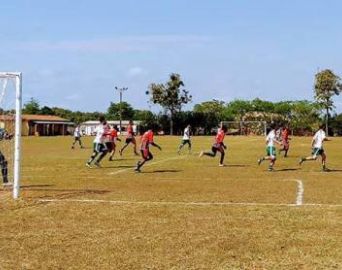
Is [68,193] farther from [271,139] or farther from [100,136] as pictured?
[271,139]

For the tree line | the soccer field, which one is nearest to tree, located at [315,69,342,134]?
the tree line

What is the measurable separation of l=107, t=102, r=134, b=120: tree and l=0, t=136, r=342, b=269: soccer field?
116m

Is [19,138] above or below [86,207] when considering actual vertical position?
above

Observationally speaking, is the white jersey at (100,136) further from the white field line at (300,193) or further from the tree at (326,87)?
the tree at (326,87)

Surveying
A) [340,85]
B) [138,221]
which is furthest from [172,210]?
A: [340,85]

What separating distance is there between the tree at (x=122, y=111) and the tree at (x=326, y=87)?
44855mm

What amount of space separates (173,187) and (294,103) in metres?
117

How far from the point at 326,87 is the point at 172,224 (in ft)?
291

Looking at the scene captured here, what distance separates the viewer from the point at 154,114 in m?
106

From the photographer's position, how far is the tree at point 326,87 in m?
96.4

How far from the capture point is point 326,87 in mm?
97188

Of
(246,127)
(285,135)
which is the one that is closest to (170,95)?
(246,127)

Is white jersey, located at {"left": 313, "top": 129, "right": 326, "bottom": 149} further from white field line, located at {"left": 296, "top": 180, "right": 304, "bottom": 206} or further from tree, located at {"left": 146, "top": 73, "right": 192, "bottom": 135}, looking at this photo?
tree, located at {"left": 146, "top": 73, "right": 192, "bottom": 135}

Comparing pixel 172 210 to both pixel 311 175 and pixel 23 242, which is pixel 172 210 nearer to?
pixel 23 242
